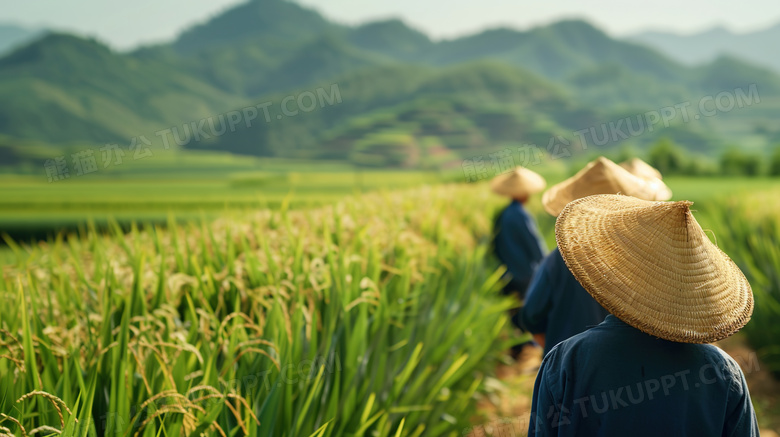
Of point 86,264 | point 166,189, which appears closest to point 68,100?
point 166,189

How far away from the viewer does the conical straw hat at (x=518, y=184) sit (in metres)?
4.45

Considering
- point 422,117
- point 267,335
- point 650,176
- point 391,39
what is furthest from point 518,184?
point 391,39

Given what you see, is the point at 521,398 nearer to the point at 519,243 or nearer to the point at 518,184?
the point at 519,243

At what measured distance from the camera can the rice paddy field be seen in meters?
1.68

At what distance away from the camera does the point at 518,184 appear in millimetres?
4492

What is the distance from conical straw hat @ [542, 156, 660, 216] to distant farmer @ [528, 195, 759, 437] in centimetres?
135

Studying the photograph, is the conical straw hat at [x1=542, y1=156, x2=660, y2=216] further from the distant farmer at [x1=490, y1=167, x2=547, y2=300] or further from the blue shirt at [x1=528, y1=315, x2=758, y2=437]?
the distant farmer at [x1=490, y1=167, x2=547, y2=300]

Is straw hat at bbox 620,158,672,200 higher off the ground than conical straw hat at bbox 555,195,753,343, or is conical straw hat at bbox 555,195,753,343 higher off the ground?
conical straw hat at bbox 555,195,753,343

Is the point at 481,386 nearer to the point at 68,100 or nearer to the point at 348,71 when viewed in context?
the point at 68,100

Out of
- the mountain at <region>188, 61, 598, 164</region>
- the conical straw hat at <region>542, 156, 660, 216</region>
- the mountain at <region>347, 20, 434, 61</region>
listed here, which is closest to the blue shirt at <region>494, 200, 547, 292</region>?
the conical straw hat at <region>542, 156, 660, 216</region>

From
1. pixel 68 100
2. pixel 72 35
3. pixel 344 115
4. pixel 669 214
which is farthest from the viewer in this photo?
pixel 344 115

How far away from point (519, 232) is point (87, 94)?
70.6m

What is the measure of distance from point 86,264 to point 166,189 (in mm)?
16554

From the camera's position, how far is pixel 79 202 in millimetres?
13391
